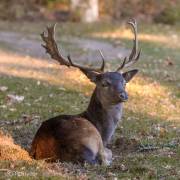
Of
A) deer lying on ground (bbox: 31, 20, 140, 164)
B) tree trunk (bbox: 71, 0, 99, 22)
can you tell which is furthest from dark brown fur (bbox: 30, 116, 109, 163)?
tree trunk (bbox: 71, 0, 99, 22)

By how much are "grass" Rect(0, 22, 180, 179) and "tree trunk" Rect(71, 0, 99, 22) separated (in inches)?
223

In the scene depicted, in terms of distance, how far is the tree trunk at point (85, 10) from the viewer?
86.6 ft

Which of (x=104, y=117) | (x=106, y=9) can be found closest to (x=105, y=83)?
(x=104, y=117)

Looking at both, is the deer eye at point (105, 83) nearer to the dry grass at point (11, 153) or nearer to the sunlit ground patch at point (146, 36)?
the dry grass at point (11, 153)

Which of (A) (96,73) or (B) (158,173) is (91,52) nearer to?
(A) (96,73)

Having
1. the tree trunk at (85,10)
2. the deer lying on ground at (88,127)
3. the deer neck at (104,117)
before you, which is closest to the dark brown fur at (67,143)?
the deer lying on ground at (88,127)

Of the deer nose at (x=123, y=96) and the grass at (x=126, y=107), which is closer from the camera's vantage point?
the grass at (x=126, y=107)

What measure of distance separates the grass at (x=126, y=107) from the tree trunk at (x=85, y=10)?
567 centimetres

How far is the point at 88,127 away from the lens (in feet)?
28.6

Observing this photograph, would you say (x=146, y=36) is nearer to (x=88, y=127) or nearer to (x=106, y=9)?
(x=106, y=9)

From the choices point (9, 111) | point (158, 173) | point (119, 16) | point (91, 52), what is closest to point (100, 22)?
point (119, 16)

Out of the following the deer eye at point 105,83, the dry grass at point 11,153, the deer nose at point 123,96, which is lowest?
the dry grass at point 11,153

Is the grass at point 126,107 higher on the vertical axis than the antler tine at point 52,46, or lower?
lower

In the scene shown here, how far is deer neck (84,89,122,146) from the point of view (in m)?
9.22
